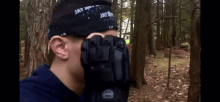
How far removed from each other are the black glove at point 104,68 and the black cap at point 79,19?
7.4 inches

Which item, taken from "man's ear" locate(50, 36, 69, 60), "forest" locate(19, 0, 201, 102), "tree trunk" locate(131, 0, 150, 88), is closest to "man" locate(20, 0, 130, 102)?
"man's ear" locate(50, 36, 69, 60)

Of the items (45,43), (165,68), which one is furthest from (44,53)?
(165,68)

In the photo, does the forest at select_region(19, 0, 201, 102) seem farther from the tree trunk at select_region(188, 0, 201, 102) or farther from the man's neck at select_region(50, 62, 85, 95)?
the man's neck at select_region(50, 62, 85, 95)

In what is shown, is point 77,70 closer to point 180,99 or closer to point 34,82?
point 34,82

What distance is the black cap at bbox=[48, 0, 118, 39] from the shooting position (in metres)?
1.29

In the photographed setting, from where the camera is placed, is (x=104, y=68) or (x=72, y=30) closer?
(x=104, y=68)

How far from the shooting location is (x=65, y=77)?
1297mm

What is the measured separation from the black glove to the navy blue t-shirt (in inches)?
10.1

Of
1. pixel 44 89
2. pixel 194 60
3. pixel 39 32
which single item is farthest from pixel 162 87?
pixel 44 89

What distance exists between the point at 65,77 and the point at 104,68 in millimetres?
385

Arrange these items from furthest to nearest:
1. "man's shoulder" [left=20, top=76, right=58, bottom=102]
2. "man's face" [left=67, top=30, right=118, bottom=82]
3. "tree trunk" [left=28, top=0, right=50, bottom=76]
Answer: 1. "tree trunk" [left=28, top=0, right=50, bottom=76]
2. "man's face" [left=67, top=30, right=118, bottom=82]
3. "man's shoulder" [left=20, top=76, right=58, bottom=102]

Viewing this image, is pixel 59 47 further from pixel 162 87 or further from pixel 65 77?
pixel 162 87

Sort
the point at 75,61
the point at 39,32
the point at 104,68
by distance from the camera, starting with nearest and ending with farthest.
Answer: the point at 104,68 → the point at 75,61 → the point at 39,32

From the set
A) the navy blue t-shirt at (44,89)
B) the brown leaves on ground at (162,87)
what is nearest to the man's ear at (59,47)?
the navy blue t-shirt at (44,89)
